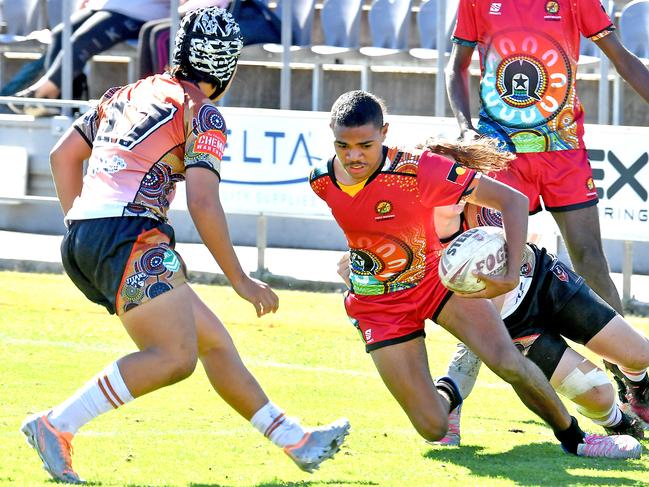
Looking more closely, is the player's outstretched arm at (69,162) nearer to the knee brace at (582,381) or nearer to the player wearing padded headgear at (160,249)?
the player wearing padded headgear at (160,249)

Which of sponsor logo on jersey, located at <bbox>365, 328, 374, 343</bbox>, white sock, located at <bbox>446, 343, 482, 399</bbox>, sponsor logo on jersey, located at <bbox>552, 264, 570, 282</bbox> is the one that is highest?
sponsor logo on jersey, located at <bbox>552, 264, 570, 282</bbox>

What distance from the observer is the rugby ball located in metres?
5.72

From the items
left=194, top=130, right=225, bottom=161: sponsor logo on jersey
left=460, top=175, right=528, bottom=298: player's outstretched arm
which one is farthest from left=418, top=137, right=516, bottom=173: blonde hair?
left=194, top=130, right=225, bottom=161: sponsor logo on jersey

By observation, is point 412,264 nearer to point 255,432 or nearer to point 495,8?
point 255,432

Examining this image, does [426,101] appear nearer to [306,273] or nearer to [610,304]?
[306,273]

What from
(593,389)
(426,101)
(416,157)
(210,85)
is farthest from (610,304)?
(426,101)

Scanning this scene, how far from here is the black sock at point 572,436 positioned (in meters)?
6.19

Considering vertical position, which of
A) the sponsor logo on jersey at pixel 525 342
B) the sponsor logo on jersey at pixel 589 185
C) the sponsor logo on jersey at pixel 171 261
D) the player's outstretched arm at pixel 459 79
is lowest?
the sponsor logo on jersey at pixel 525 342

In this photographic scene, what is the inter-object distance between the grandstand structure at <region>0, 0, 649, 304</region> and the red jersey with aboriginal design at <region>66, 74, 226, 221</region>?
733 cm

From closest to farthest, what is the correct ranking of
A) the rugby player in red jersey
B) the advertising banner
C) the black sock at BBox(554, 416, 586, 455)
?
the rugby player in red jersey < the black sock at BBox(554, 416, 586, 455) < the advertising banner

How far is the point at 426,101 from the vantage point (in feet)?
46.9

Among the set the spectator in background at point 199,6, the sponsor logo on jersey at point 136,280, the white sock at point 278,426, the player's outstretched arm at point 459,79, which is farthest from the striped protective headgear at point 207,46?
the spectator in background at point 199,6

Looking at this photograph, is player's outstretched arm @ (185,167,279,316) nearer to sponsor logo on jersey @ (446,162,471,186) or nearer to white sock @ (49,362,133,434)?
white sock @ (49,362,133,434)

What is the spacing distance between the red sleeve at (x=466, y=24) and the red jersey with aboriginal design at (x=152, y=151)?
2.42 meters
